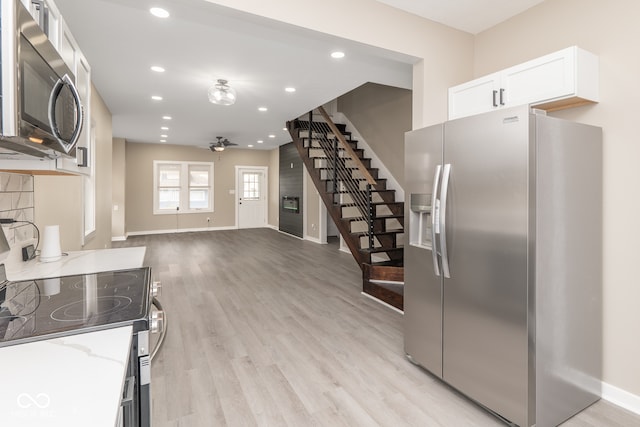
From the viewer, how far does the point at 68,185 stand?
3.24 m

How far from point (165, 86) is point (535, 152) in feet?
14.7

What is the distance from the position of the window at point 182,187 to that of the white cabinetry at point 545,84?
929 centimetres

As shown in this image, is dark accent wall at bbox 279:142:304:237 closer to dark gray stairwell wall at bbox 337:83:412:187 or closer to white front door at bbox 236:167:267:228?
white front door at bbox 236:167:267:228

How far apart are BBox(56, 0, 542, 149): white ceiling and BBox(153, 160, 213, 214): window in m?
3.58

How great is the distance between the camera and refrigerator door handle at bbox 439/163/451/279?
218cm

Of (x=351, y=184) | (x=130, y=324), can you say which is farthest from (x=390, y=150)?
(x=130, y=324)

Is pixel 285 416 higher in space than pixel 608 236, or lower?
lower

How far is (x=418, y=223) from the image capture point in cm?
257

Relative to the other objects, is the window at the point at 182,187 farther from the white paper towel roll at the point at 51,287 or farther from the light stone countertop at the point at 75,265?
the white paper towel roll at the point at 51,287

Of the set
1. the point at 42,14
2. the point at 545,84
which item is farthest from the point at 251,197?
the point at 42,14

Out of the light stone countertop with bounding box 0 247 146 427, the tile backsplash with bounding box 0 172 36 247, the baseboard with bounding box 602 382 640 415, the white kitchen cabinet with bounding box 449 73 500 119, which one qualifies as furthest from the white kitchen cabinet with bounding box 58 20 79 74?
the baseboard with bounding box 602 382 640 415

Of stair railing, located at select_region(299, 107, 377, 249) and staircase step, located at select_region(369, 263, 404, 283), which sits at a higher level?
stair railing, located at select_region(299, 107, 377, 249)

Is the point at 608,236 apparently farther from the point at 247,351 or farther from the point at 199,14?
the point at 199,14

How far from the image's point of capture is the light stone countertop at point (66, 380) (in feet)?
2.28
